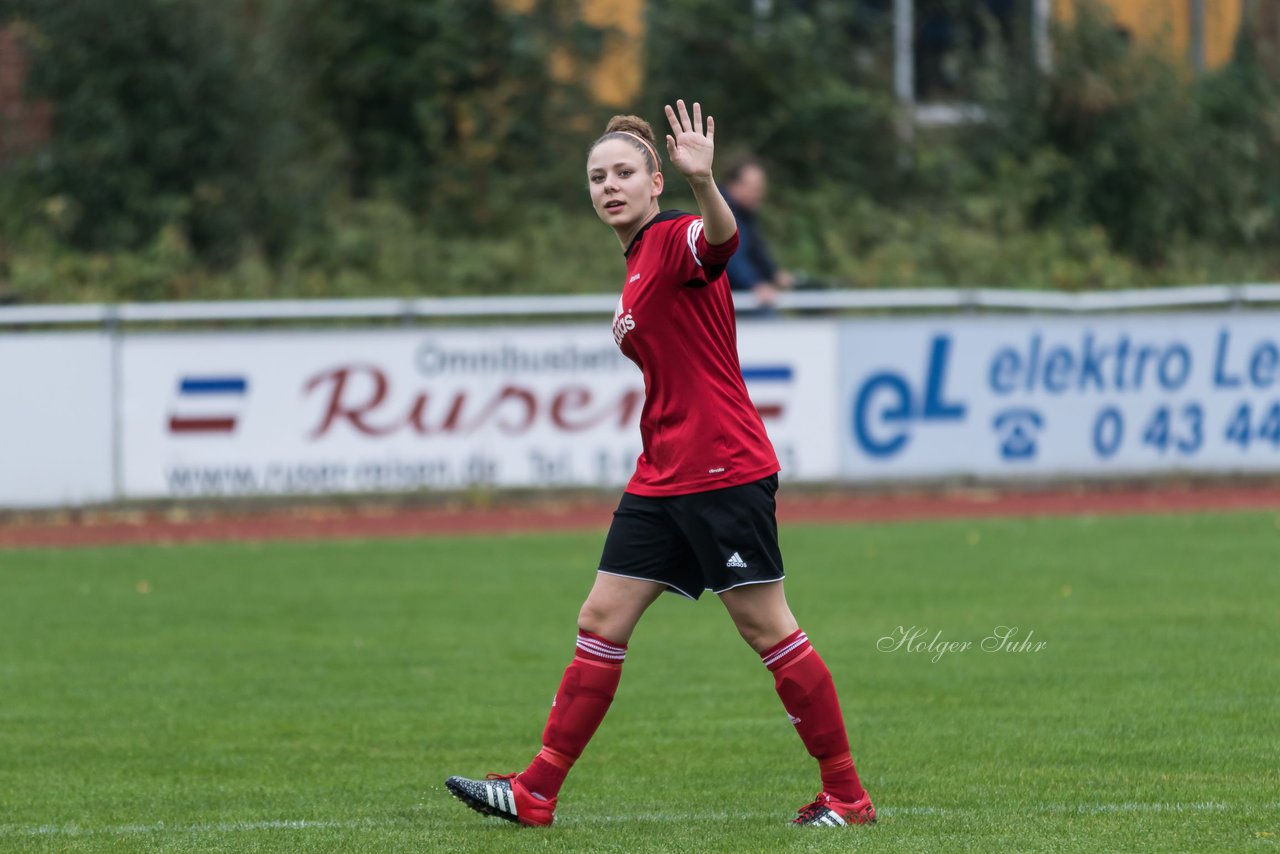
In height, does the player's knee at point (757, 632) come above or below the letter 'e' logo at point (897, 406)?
above

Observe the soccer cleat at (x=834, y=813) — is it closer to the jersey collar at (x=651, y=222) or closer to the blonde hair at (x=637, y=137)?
the jersey collar at (x=651, y=222)

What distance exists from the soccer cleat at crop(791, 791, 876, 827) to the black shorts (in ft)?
2.18

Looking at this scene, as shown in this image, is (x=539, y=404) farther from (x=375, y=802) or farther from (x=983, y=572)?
(x=375, y=802)

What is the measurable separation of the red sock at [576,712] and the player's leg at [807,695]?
1.34 ft

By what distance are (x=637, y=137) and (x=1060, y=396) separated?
1048 centimetres

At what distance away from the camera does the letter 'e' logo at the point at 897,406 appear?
1529 cm

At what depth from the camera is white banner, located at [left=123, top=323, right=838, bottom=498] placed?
14539 mm

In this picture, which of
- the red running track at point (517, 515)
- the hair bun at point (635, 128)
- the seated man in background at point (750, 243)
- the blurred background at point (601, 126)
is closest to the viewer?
the hair bun at point (635, 128)

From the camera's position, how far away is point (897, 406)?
50.3 ft

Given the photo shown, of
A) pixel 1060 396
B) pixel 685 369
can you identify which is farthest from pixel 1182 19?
pixel 685 369

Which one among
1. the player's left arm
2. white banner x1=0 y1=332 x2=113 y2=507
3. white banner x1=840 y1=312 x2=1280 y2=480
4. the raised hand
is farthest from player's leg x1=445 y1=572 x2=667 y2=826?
white banner x1=840 y1=312 x2=1280 y2=480

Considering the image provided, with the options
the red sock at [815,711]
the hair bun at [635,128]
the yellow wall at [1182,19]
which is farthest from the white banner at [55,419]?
the yellow wall at [1182,19]

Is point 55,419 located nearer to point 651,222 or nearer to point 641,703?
point 641,703


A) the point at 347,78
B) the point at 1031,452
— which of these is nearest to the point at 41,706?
the point at 1031,452
